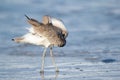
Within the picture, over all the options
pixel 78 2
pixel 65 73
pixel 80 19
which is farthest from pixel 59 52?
pixel 78 2

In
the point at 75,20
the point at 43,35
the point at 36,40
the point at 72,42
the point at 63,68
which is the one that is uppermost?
the point at 75,20

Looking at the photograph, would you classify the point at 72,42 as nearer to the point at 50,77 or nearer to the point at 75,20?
the point at 75,20

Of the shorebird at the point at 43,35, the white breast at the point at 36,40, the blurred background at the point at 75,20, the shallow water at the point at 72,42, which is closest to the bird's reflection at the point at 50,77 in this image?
the shallow water at the point at 72,42

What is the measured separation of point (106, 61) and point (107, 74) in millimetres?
1806

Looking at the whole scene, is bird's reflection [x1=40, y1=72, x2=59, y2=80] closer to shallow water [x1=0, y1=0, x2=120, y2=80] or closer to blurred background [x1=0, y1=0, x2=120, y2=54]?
shallow water [x1=0, y1=0, x2=120, y2=80]

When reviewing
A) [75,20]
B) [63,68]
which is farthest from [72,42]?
[63,68]

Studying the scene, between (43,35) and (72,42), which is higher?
(72,42)

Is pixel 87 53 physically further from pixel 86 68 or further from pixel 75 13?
pixel 75 13

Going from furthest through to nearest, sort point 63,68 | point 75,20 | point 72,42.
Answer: point 75,20 → point 72,42 → point 63,68

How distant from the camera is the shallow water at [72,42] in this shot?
12.6 meters

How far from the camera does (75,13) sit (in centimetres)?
2186

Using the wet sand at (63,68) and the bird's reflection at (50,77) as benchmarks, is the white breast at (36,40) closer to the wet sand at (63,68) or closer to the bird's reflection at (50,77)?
the wet sand at (63,68)

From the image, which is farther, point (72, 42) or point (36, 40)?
point (72, 42)

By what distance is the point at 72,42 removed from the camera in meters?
17.0
